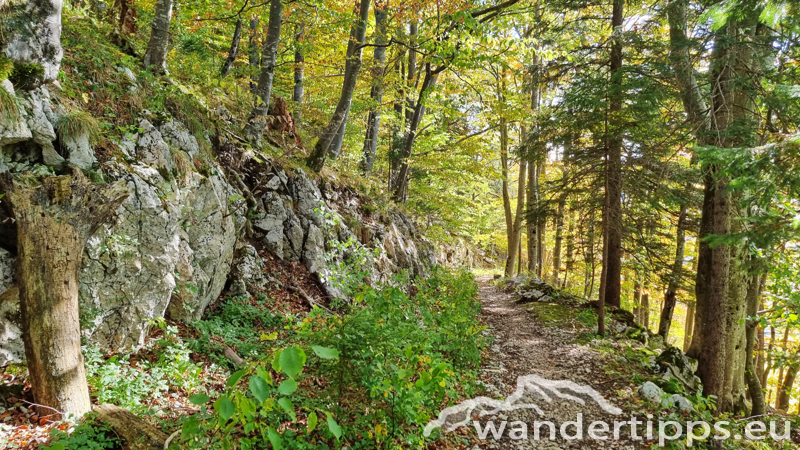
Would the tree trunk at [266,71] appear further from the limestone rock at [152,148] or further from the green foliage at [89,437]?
the green foliage at [89,437]

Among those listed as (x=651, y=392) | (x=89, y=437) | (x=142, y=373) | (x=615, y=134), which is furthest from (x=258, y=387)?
(x=615, y=134)

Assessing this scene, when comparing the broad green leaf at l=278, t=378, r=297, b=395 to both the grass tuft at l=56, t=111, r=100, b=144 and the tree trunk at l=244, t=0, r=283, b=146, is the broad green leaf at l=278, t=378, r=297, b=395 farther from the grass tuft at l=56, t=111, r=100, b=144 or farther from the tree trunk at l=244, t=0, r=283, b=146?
the tree trunk at l=244, t=0, r=283, b=146

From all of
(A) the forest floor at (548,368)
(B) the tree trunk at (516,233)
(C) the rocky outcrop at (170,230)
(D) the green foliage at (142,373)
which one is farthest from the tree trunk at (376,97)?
(D) the green foliage at (142,373)

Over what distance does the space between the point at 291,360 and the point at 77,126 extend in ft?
14.8

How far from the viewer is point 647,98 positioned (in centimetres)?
805

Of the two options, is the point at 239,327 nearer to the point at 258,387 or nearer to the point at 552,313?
the point at 258,387

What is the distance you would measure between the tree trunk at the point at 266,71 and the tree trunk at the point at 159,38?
2.01 metres

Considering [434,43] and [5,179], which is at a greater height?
[434,43]

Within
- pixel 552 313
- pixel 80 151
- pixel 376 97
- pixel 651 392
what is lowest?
pixel 651 392

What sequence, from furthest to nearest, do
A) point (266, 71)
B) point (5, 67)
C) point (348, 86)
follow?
point (348, 86), point (266, 71), point (5, 67)

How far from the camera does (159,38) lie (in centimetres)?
643

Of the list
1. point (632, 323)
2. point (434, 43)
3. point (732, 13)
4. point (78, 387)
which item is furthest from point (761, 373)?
point (78, 387)

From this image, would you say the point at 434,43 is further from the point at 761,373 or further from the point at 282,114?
the point at 761,373

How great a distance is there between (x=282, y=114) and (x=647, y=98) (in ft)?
28.8
